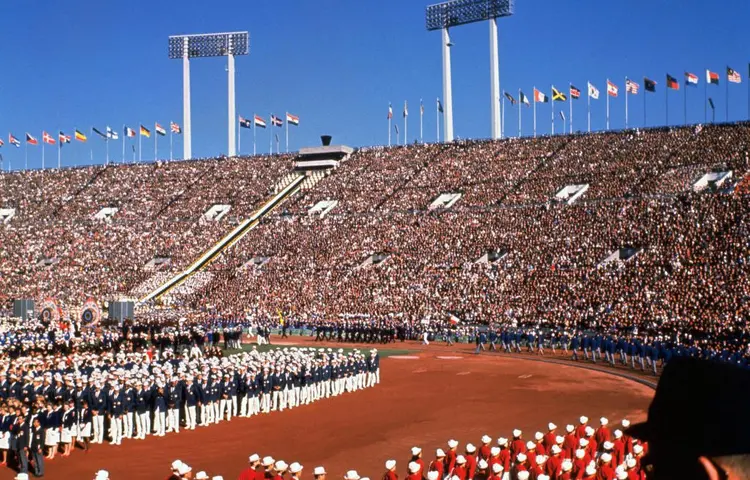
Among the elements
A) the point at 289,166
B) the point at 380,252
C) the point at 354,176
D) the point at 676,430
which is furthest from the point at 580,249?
A: the point at 676,430

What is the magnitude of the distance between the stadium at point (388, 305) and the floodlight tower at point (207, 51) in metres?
0.22

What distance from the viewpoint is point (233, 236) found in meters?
62.4

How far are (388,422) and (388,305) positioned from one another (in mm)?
27781

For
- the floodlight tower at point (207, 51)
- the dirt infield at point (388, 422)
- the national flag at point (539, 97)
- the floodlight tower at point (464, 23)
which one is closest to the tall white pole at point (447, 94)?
the floodlight tower at point (464, 23)

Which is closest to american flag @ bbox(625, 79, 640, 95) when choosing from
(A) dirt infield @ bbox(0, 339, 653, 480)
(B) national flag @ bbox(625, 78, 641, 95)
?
(B) national flag @ bbox(625, 78, 641, 95)

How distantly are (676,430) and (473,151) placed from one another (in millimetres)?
61331

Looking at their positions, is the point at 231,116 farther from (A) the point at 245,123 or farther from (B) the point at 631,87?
(B) the point at 631,87

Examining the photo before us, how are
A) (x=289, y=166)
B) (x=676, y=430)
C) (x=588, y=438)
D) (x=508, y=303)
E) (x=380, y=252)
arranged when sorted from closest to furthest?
(x=676, y=430) → (x=588, y=438) → (x=508, y=303) → (x=380, y=252) → (x=289, y=166)

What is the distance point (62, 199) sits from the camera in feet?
246

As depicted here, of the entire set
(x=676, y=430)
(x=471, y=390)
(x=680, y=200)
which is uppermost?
(x=680, y=200)

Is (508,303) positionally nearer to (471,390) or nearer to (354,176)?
(471,390)

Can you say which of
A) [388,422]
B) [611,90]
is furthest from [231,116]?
[388,422]

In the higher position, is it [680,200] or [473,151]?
[473,151]

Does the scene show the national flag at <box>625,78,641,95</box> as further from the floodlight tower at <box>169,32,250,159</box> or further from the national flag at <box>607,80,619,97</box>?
the floodlight tower at <box>169,32,250,159</box>
